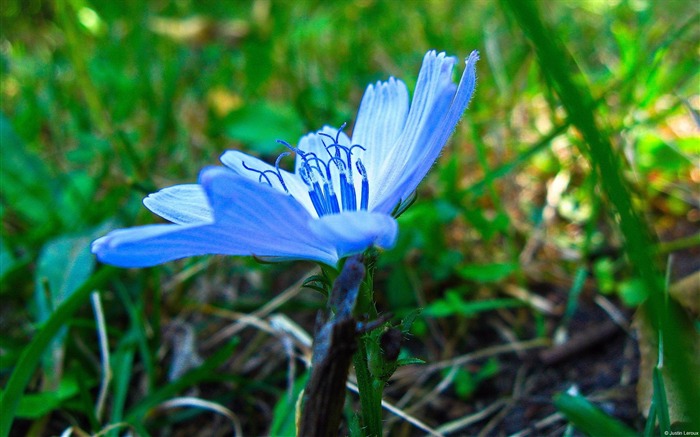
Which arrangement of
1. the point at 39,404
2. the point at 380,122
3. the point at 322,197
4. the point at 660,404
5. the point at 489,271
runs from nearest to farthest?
the point at 660,404 < the point at 322,197 < the point at 380,122 < the point at 39,404 < the point at 489,271

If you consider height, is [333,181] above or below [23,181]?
below

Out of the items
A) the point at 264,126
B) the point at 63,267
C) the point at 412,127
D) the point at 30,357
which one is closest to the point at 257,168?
the point at 412,127

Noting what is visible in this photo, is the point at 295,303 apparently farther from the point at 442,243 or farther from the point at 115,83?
the point at 115,83

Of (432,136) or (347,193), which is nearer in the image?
(432,136)

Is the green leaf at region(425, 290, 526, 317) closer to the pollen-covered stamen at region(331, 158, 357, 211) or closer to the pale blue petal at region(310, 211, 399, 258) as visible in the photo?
the pollen-covered stamen at region(331, 158, 357, 211)

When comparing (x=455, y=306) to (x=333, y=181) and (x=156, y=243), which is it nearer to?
(x=333, y=181)
